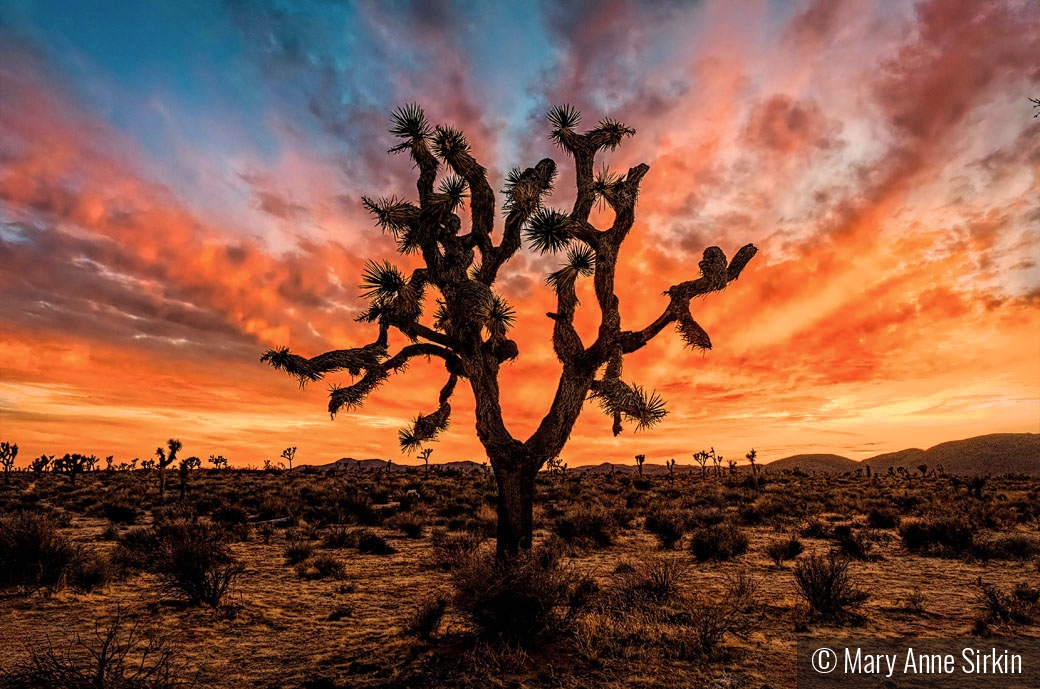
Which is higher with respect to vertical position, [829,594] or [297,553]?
[829,594]

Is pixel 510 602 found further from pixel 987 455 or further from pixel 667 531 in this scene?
pixel 987 455

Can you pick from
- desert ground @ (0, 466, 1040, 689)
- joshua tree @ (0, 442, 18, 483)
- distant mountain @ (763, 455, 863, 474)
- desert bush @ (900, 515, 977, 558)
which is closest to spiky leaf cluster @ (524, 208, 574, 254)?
desert ground @ (0, 466, 1040, 689)

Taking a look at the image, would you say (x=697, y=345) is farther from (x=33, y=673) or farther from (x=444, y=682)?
(x=33, y=673)

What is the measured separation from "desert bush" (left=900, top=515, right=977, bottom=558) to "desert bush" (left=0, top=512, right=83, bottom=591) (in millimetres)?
18610

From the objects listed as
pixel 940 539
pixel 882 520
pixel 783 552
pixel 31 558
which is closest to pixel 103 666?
pixel 31 558

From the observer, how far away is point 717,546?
42.5 feet

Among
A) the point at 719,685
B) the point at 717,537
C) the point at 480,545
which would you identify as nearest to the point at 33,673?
the point at 719,685

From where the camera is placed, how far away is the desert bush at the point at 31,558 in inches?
367

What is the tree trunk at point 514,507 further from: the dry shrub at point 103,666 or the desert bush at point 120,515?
the desert bush at point 120,515

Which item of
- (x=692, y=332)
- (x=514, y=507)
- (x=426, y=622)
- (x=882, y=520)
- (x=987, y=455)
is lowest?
(x=426, y=622)

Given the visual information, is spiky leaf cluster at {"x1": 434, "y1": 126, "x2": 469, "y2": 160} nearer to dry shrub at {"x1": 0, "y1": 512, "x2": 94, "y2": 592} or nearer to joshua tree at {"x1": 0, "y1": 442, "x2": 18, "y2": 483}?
dry shrub at {"x1": 0, "y1": 512, "x2": 94, "y2": 592}

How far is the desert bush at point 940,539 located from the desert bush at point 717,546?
14.7 ft

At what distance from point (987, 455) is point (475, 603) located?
532ft

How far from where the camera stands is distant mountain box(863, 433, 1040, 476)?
11538cm
